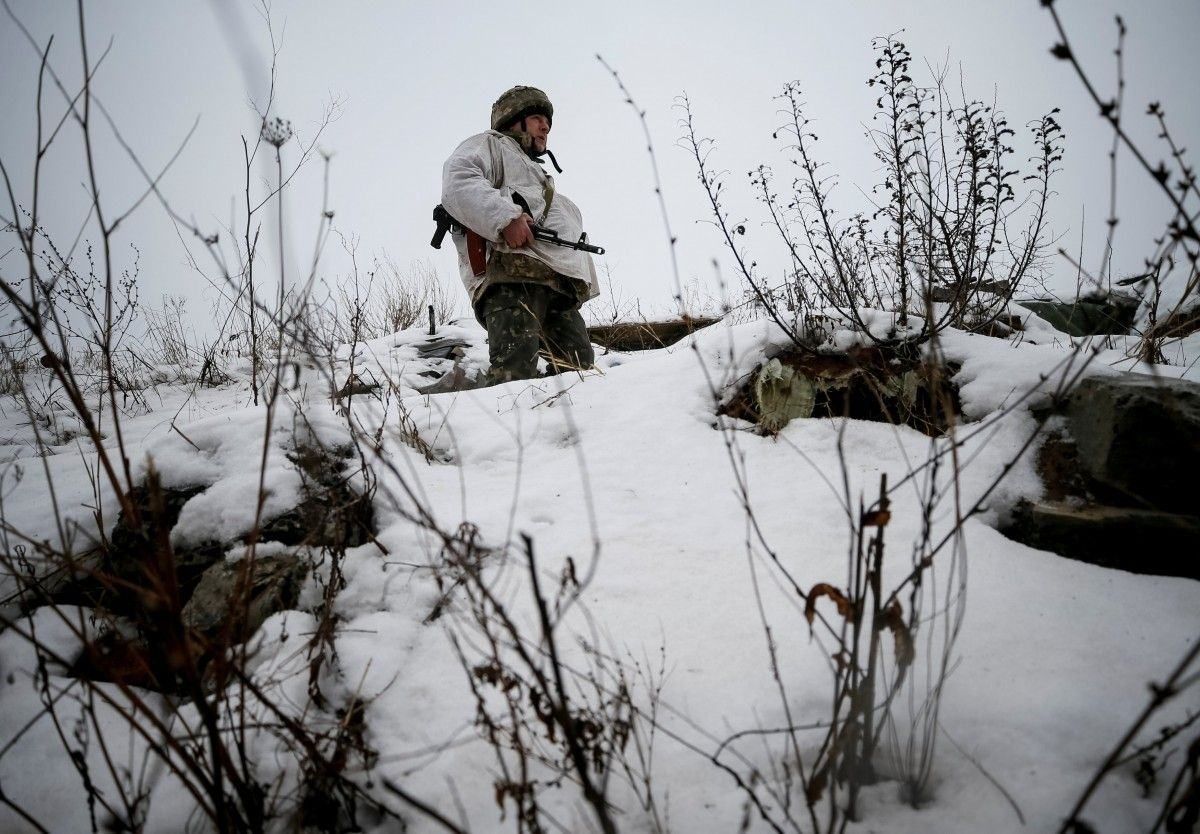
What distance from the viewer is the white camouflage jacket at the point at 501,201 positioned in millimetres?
2934

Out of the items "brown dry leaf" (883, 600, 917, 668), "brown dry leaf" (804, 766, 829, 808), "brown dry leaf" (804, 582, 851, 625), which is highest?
"brown dry leaf" (804, 582, 851, 625)

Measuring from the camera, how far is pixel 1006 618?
3.86 feet

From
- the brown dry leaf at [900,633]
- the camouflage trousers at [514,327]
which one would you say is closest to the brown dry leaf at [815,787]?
the brown dry leaf at [900,633]

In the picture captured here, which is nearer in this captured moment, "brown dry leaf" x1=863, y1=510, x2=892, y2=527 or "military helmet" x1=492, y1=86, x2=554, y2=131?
"brown dry leaf" x1=863, y1=510, x2=892, y2=527

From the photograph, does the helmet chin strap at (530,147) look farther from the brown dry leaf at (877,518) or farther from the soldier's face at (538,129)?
the brown dry leaf at (877,518)

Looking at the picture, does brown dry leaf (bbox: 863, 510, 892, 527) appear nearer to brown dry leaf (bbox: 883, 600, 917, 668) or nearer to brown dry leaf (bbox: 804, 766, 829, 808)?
brown dry leaf (bbox: 883, 600, 917, 668)

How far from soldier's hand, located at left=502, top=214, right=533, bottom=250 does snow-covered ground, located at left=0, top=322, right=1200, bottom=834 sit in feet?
3.98

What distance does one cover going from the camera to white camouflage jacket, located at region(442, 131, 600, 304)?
9.62 feet

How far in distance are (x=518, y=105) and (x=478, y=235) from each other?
3.06 feet

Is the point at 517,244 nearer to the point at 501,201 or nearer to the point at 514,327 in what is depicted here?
the point at 501,201

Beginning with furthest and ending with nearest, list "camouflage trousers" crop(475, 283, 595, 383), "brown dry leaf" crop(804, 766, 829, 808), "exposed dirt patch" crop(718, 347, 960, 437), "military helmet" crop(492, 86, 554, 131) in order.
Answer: "military helmet" crop(492, 86, 554, 131) → "camouflage trousers" crop(475, 283, 595, 383) → "exposed dirt patch" crop(718, 347, 960, 437) → "brown dry leaf" crop(804, 766, 829, 808)

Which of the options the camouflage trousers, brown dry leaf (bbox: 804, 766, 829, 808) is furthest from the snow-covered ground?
the camouflage trousers

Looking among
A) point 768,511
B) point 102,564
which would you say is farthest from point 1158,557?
point 102,564

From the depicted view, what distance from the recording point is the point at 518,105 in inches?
133
